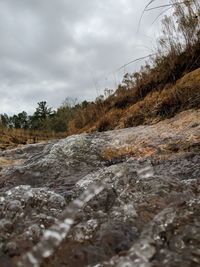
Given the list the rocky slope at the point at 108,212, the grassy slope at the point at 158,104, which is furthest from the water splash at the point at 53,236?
the grassy slope at the point at 158,104

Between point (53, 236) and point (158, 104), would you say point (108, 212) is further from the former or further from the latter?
point (158, 104)

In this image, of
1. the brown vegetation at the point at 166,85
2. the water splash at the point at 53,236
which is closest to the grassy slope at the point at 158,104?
the brown vegetation at the point at 166,85

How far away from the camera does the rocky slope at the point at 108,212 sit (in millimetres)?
1735

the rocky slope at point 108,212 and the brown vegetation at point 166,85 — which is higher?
the brown vegetation at point 166,85

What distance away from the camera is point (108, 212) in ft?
7.43

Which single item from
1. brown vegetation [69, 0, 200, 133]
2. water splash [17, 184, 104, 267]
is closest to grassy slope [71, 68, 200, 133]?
brown vegetation [69, 0, 200, 133]

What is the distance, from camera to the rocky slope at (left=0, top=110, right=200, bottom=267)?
68.3 inches

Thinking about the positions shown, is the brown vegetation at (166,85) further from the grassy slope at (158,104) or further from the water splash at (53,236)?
the water splash at (53,236)

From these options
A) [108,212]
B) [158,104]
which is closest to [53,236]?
[108,212]

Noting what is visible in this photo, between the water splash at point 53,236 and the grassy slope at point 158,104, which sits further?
the grassy slope at point 158,104

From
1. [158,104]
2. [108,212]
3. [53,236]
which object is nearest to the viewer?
[53,236]

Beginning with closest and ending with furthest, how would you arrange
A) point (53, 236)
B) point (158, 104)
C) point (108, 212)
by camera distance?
point (53, 236), point (108, 212), point (158, 104)

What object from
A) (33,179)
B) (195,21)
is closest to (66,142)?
(33,179)

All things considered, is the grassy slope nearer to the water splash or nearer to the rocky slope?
the rocky slope
